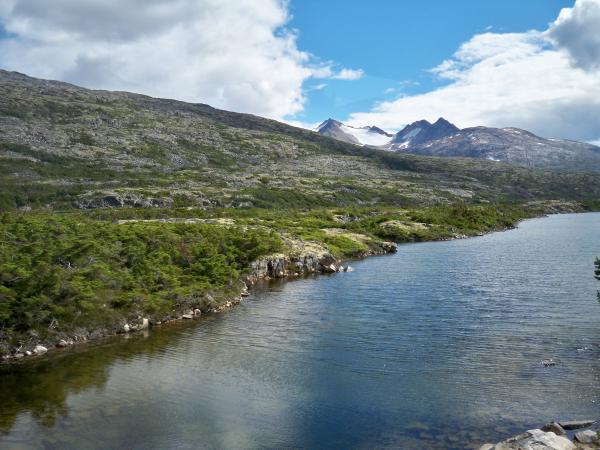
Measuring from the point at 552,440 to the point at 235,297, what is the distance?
46.6 m

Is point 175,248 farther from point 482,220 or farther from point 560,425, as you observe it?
point 482,220

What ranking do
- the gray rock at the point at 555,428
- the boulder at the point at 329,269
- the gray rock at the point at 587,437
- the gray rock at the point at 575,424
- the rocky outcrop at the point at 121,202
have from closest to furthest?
the gray rock at the point at 587,437 → the gray rock at the point at 555,428 → the gray rock at the point at 575,424 → the boulder at the point at 329,269 → the rocky outcrop at the point at 121,202

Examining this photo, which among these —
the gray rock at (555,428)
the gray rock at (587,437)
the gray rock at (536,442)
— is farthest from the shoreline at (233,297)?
the gray rock at (587,437)

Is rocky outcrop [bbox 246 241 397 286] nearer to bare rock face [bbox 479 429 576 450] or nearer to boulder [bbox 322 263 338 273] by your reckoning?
boulder [bbox 322 263 338 273]


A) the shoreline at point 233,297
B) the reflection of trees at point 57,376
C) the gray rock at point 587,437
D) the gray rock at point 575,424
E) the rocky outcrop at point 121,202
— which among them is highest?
the rocky outcrop at point 121,202

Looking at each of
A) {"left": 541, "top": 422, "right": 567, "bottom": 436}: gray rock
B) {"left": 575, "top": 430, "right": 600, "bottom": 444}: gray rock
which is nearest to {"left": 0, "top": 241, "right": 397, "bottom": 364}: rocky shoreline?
{"left": 541, "top": 422, "right": 567, "bottom": 436}: gray rock

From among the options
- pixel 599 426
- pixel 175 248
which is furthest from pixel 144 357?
pixel 599 426

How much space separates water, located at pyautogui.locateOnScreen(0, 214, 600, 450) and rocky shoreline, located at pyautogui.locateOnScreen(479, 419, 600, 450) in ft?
6.37

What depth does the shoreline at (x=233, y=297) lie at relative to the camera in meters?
45.8

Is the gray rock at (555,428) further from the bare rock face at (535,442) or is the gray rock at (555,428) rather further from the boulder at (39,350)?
the boulder at (39,350)

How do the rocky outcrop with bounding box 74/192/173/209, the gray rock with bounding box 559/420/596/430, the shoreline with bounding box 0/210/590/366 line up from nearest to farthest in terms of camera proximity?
the gray rock with bounding box 559/420/596/430
the shoreline with bounding box 0/210/590/366
the rocky outcrop with bounding box 74/192/173/209

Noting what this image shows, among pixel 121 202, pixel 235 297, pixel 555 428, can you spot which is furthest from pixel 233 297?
pixel 121 202

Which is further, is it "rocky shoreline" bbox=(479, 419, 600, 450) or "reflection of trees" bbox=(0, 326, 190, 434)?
"reflection of trees" bbox=(0, 326, 190, 434)

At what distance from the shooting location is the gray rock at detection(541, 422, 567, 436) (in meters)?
27.8
